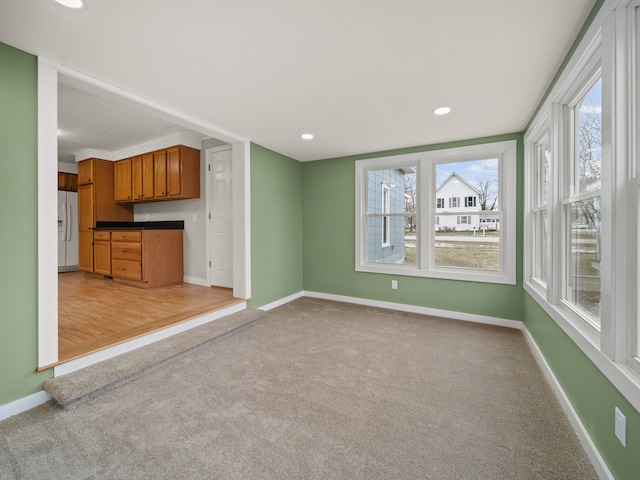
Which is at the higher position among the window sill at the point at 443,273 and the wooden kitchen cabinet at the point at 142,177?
the wooden kitchen cabinet at the point at 142,177

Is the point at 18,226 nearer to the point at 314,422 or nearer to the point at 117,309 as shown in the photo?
the point at 117,309

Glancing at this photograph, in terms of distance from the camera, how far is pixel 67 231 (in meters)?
5.95

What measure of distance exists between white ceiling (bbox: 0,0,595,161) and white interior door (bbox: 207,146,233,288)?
4.81 ft

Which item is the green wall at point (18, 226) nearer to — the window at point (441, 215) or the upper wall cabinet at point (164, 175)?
the upper wall cabinet at point (164, 175)

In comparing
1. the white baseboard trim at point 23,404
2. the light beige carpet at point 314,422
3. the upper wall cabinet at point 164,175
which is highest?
the upper wall cabinet at point 164,175

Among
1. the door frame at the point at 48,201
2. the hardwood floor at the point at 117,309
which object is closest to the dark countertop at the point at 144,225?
the hardwood floor at the point at 117,309

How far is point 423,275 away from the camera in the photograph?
3850mm

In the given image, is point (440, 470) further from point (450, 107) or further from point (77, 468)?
point (450, 107)

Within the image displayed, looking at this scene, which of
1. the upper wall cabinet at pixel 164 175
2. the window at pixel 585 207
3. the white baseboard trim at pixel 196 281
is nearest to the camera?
the window at pixel 585 207

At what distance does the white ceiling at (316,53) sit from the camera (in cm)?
148

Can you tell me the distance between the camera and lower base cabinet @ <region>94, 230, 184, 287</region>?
4422 millimetres

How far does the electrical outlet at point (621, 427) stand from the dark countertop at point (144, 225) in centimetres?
535

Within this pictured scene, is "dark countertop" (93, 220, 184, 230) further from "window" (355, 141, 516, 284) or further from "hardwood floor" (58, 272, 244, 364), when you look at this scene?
"window" (355, 141, 516, 284)

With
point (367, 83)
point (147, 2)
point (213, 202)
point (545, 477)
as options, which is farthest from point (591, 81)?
point (213, 202)
